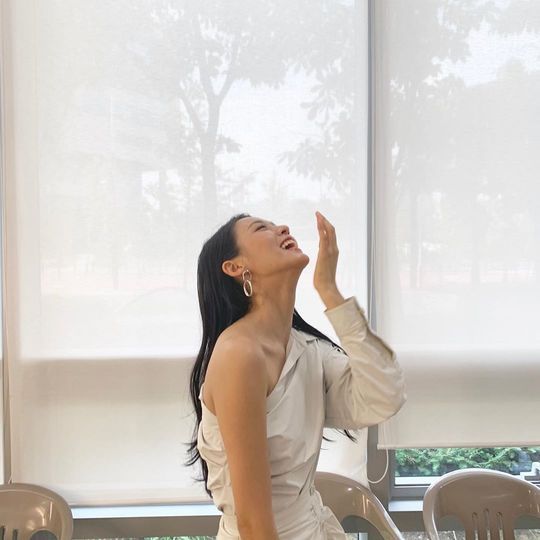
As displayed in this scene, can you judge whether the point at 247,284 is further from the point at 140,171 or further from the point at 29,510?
the point at 29,510

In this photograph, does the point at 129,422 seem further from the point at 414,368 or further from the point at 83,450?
the point at 414,368

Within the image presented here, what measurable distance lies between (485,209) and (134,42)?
1.50 meters

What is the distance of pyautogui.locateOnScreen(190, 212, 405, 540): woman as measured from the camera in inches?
46.1

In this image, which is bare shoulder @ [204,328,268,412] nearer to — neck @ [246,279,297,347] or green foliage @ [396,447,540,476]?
neck @ [246,279,297,347]

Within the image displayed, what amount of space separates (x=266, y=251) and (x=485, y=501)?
52.3 inches

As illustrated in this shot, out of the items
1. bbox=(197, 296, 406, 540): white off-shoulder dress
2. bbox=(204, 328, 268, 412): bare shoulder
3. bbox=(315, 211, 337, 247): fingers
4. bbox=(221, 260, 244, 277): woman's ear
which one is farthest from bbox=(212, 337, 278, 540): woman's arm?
A: bbox=(315, 211, 337, 247): fingers

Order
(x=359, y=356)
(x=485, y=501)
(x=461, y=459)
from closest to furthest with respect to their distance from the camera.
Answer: (x=359, y=356) < (x=485, y=501) < (x=461, y=459)

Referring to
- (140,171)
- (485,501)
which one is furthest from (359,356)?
(140,171)

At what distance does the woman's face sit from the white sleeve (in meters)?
0.15

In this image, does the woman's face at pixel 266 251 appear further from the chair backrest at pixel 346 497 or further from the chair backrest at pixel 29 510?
the chair backrest at pixel 29 510

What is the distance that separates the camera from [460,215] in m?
2.13

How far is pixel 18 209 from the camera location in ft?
6.90

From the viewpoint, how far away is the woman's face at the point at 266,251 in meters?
1.31

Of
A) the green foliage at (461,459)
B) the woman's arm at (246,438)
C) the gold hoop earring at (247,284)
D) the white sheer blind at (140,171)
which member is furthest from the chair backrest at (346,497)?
the gold hoop earring at (247,284)
